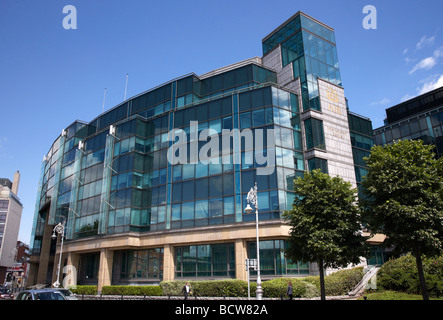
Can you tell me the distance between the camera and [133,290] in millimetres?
37000

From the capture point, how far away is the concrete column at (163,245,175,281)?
37.9m

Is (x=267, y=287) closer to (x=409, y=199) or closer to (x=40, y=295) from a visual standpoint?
(x=409, y=199)

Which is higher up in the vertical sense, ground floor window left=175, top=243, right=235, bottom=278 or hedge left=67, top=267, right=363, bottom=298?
ground floor window left=175, top=243, right=235, bottom=278

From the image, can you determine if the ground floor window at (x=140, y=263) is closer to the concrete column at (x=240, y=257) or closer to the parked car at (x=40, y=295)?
the concrete column at (x=240, y=257)

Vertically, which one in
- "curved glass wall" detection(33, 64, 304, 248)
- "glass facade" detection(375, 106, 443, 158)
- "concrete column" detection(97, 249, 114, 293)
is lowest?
"concrete column" detection(97, 249, 114, 293)

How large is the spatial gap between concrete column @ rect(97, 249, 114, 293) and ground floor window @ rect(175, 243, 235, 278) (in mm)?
9730

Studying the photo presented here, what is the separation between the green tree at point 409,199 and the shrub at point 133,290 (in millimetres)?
23591

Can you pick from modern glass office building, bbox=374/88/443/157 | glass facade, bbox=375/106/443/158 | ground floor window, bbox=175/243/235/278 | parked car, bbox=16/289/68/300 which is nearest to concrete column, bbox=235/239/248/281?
ground floor window, bbox=175/243/235/278

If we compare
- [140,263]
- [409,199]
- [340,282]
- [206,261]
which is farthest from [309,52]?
[140,263]

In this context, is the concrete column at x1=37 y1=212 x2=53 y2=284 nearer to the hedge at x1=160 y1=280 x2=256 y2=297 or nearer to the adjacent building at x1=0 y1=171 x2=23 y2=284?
the hedge at x1=160 y1=280 x2=256 y2=297
